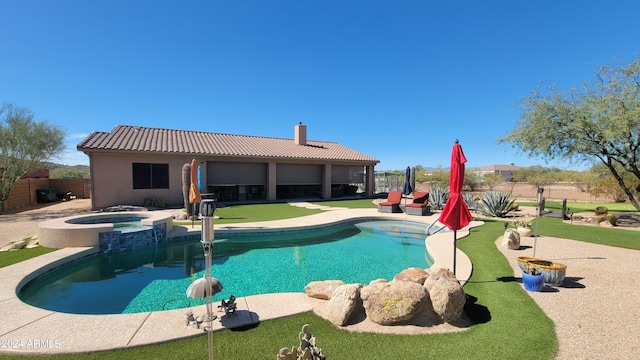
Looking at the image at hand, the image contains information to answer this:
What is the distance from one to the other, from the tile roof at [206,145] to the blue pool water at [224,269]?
30.4ft

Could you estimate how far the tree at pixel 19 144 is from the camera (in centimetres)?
1627

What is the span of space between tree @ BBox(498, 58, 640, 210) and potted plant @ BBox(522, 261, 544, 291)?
9291mm

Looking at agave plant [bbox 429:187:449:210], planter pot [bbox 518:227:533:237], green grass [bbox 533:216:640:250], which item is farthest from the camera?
agave plant [bbox 429:187:449:210]

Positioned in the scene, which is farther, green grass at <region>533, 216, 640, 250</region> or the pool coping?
green grass at <region>533, 216, 640, 250</region>

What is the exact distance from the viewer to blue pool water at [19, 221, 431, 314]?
5391mm

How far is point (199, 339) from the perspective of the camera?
3445 mm

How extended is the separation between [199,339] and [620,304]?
6552 millimetres

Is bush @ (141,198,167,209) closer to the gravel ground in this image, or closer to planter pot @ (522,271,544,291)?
the gravel ground

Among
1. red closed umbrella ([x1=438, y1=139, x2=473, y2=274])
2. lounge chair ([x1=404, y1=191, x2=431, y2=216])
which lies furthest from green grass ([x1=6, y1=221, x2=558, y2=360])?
lounge chair ([x1=404, y1=191, x2=431, y2=216])

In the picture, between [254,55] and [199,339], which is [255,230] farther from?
[254,55]

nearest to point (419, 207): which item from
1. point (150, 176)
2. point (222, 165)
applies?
point (222, 165)

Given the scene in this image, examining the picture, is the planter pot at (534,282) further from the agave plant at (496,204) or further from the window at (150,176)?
the window at (150,176)

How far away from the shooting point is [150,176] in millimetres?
15922

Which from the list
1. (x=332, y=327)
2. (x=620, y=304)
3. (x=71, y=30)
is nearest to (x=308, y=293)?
(x=332, y=327)
